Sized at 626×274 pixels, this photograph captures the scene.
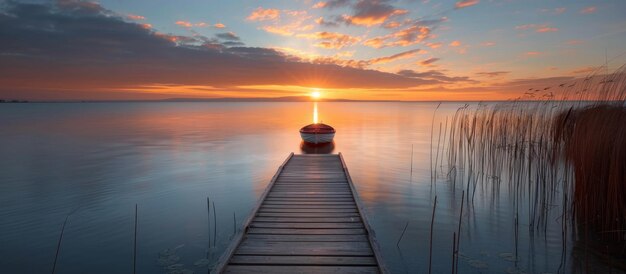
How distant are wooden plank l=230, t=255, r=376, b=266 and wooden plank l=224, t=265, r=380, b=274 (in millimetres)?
87

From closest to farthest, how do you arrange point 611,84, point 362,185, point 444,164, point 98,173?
point 611,84 → point 362,185 → point 98,173 → point 444,164

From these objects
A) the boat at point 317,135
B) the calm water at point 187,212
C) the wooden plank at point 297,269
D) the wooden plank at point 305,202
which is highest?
the boat at point 317,135

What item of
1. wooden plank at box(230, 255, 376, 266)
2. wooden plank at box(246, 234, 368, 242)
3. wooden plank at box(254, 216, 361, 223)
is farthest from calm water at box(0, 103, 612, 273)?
wooden plank at box(230, 255, 376, 266)

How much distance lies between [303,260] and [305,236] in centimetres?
93

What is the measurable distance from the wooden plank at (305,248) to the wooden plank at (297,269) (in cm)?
38

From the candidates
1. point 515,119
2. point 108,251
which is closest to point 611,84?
point 515,119

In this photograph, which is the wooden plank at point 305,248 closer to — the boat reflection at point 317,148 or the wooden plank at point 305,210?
the wooden plank at point 305,210

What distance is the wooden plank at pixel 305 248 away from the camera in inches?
204

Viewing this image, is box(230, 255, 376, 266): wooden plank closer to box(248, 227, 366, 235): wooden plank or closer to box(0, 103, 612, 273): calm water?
box(248, 227, 366, 235): wooden plank

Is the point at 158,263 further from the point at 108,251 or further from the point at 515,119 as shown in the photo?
the point at 515,119

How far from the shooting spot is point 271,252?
5.23 metres

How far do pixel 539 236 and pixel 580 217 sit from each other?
0.96 metres

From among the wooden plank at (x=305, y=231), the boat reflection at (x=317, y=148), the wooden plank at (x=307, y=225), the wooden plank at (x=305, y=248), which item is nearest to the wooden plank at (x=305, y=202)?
the wooden plank at (x=307, y=225)

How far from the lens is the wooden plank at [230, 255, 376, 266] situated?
192 inches
